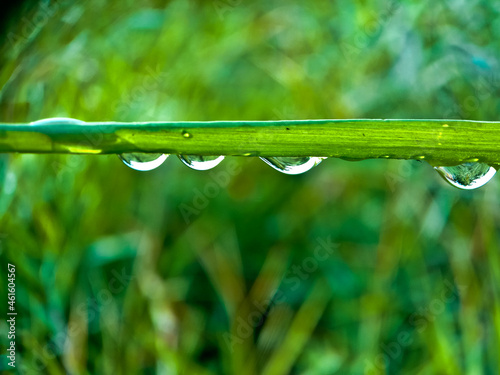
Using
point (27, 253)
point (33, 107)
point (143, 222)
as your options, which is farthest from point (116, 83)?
point (27, 253)

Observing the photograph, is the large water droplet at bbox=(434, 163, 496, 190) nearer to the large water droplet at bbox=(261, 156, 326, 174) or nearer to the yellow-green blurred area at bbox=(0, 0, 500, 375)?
the large water droplet at bbox=(261, 156, 326, 174)

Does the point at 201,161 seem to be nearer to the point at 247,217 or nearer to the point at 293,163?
the point at 293,163

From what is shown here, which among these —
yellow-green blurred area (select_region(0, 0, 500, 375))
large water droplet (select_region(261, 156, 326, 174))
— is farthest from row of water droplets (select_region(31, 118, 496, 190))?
yellow-green blurred area (select_region(0, 0, 500, 375))

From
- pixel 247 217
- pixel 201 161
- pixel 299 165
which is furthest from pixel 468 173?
pixel 247 217

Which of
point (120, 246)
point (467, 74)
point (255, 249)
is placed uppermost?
point (467, 74)

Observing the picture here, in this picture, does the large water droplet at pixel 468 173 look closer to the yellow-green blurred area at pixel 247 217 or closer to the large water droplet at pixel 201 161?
the large water droplet at pixel 201 161

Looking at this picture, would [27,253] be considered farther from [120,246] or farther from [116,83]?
[116,83]
